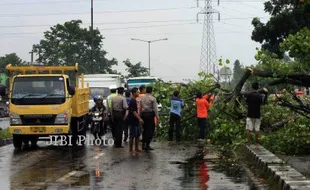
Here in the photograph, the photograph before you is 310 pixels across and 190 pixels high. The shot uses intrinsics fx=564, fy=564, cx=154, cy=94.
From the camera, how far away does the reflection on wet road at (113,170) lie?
10688 mm

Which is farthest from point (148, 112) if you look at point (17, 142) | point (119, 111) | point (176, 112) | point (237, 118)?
point (17, 142)

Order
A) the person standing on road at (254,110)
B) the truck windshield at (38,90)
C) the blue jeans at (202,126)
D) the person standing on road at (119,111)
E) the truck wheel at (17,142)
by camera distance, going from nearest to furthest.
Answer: the person standing on road at (254,110)
the truck windshield at (38,90)
the person standing on road at (119,111)
the truck wheel at (17,142)
the blue jeans at (202,126)

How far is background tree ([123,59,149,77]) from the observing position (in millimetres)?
71656

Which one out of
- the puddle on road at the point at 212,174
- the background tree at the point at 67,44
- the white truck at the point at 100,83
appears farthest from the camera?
the background tree at the point at 67,44

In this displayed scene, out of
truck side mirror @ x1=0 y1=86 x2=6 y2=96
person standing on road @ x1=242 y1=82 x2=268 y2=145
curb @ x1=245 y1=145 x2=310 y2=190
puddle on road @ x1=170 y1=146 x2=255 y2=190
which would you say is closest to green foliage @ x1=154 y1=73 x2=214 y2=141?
person standing on road @ x1=242 y1=82 x2=268 y2=145

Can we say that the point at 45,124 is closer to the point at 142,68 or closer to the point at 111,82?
the point at 111,82

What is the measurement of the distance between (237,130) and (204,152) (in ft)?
6.40

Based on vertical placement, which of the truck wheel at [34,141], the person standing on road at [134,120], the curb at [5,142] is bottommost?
the curb at [5,142]

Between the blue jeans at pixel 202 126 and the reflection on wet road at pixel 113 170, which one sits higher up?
the blue jeans at pixel 202 126

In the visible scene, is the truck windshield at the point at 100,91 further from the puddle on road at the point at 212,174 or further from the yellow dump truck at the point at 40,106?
the puddle on road at the point at 212,174

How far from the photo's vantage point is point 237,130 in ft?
59.0

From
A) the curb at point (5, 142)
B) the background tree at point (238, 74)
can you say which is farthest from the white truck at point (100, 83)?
the curb at point (5, 142)

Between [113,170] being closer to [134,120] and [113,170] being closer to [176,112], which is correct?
[134,120]

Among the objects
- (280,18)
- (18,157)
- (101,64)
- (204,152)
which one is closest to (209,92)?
(204,152)
